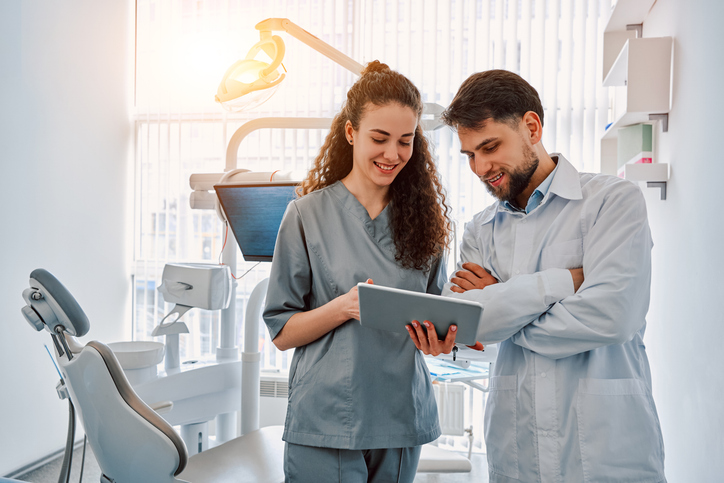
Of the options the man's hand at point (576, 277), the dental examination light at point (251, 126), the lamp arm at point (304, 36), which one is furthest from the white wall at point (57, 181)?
the man's hand at point (576, 277)

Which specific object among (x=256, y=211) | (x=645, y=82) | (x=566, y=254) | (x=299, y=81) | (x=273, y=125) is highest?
(x=299, y=81)

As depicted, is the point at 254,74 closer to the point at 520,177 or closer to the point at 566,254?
the point at 520,177

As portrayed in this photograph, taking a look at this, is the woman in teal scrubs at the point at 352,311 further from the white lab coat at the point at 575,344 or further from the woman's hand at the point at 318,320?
the white lab coat at the point at 575,344

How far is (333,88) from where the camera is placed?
339cm

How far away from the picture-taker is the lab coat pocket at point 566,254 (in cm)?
111

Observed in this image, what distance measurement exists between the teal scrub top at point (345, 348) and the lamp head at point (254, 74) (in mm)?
842

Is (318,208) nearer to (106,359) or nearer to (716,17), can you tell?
(106,359)

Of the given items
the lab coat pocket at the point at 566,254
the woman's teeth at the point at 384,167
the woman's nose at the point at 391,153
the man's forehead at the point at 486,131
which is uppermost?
the man's forehead at the point at 486,131

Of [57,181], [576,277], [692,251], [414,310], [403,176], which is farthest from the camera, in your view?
[57,181]

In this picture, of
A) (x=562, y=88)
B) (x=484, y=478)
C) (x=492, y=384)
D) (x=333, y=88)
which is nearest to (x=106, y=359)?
(x=492, y=384)

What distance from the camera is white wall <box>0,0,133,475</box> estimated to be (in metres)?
2.71

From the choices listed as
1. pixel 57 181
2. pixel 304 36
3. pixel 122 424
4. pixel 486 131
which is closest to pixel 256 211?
pixel 304 36

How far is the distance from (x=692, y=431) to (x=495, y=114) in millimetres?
1303

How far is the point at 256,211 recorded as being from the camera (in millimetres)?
1872
